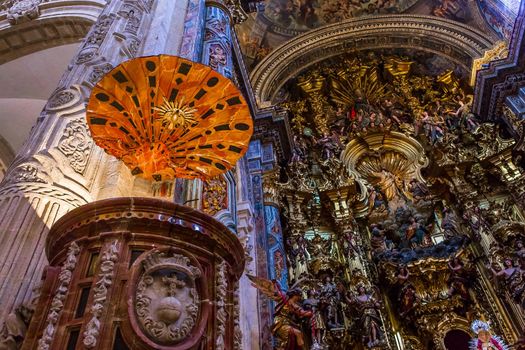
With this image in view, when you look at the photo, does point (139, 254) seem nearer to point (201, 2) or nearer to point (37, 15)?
point (201, 2)

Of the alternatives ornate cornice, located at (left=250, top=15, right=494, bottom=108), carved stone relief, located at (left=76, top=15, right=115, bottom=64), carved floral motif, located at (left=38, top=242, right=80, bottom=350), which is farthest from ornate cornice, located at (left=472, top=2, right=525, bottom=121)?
carved floral motif, located at (left=38, top=242, right=80, bottom=350)

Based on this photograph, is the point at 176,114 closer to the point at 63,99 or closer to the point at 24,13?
the point at 63,99

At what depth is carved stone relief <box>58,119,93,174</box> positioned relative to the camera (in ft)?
11.8

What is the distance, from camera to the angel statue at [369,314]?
22.0ft

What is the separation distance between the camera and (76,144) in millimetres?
3744

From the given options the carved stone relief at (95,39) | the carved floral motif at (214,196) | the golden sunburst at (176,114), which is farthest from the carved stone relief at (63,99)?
the carved floral motif at (214,196)

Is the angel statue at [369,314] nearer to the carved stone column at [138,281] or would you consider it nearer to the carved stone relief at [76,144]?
the carved stone column at [138,281]

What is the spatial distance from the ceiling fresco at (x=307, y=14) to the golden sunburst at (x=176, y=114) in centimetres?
785

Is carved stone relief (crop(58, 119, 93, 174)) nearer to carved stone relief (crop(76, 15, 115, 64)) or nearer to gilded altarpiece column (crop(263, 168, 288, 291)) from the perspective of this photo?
carved stone relief (crop(76, 15, 115, 64))

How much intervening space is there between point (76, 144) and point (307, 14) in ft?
32.0

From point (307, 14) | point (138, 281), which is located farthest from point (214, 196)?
point (307, 14)

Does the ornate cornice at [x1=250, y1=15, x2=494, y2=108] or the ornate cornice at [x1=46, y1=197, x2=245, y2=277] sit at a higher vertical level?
the ornate cornice at [x1=250, y1=15, x2=494, y2=108]

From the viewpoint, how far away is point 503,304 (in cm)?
717

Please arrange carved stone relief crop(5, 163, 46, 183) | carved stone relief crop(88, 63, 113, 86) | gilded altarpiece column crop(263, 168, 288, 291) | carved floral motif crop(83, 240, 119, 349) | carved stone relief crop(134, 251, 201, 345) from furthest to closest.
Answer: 1. gilded altarpiece column crop(263, 168, 288, 291)
2. carved stone relief crop(88, 63, 113, 86)
3. carved stone relief crop(5, 163, 46, 183)
4. carved stone relief crop(134, 251, 201, 345)
5. carved floral motif crop(83, 240, 119, 349)
